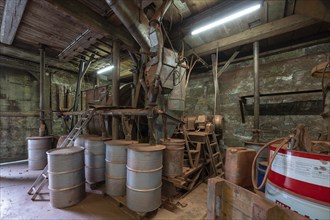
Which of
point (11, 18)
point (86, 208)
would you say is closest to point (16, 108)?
point (11, 18)

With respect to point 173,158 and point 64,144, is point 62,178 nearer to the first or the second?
point 64,144

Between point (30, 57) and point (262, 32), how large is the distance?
23.4 feet

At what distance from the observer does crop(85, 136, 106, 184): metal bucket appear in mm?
3242

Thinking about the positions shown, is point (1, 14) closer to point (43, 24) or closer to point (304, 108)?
point (43, 24)

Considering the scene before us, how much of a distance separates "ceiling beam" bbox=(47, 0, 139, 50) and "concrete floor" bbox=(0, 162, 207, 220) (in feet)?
11.8

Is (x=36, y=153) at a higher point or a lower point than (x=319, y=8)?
lower

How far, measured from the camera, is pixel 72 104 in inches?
272

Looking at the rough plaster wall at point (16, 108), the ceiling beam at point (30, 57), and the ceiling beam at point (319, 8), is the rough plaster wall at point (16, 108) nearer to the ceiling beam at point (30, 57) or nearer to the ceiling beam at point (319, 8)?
the ceiling beam at point (30, 57)

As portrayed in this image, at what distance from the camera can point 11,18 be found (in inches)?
138

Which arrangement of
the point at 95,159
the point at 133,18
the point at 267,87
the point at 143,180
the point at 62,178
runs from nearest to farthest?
the point at 143,180, the point at 62,178, the point at 133,18, the point at 95,159, the point at 267,87

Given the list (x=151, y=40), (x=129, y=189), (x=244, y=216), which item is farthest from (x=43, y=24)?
(x=244, y=216)

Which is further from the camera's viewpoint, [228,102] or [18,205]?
[228,102]

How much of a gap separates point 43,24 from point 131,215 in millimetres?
4742

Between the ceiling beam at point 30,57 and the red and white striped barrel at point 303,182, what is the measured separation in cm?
709
